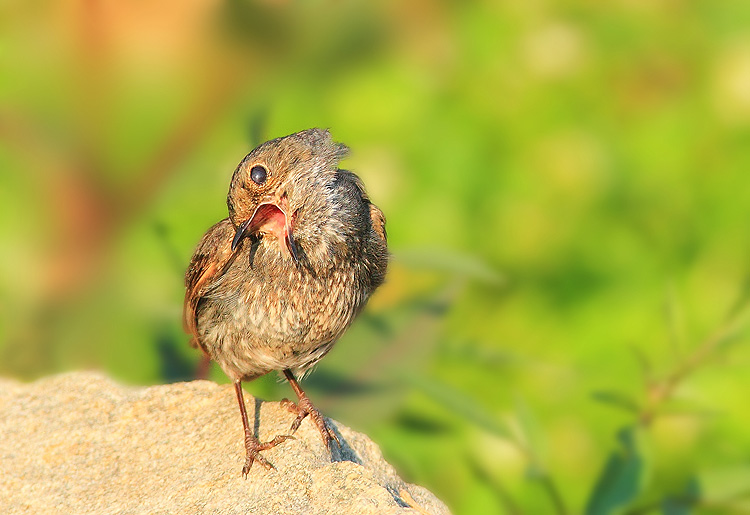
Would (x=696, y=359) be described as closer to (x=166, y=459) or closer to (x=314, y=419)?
(x=314, y=419)

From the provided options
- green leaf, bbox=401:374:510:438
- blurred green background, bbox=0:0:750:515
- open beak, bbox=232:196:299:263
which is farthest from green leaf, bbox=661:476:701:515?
open beak, bbox=232:196:299:263

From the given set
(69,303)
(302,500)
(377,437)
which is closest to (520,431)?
(377,437)

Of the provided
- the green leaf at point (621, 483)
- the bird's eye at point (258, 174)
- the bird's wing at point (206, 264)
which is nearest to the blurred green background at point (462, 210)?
the green leaf at point (621, 483)

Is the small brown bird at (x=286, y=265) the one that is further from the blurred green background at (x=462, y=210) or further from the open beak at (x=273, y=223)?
the blurred green background at (x=462, y=210)

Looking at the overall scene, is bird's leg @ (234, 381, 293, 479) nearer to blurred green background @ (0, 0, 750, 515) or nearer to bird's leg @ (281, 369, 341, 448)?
bird's leg @ (281, 369, 341, 448)

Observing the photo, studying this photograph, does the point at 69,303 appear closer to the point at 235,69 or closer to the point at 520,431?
the point at 235,69

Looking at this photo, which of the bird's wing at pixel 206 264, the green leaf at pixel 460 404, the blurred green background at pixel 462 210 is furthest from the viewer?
the blurred green background at pixel 462 210
